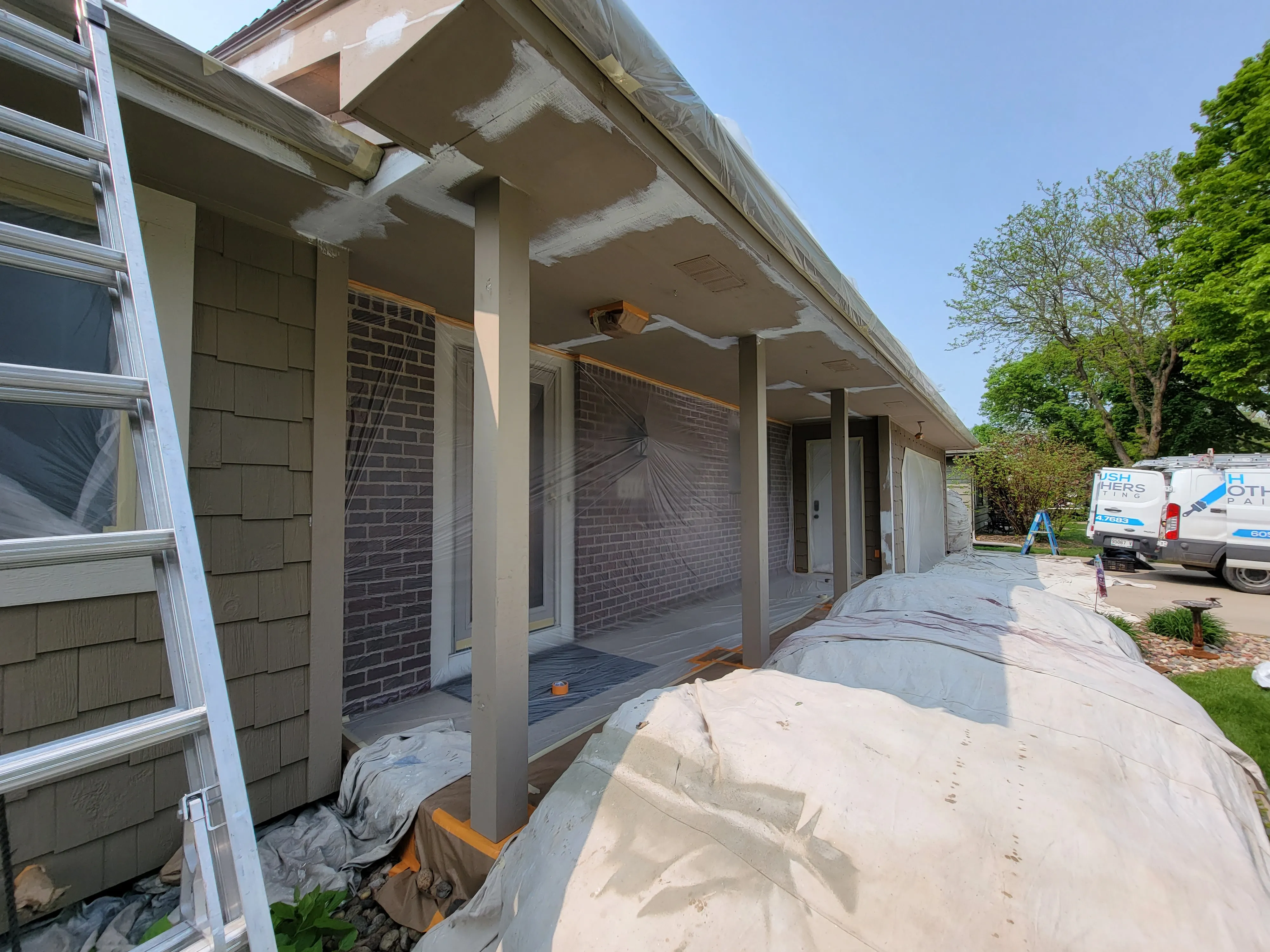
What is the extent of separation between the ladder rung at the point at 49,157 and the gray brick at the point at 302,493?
1.32 m

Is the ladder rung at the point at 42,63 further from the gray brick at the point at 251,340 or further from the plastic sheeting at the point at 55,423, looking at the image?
the gray brick at the point at 251,340

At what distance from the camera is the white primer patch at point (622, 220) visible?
A: 1768 millimetres

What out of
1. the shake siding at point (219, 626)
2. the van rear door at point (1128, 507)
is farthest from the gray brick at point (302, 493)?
the van rear door at point (1128, 507)

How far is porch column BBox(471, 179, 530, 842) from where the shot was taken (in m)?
1.67

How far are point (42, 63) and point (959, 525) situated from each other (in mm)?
14708

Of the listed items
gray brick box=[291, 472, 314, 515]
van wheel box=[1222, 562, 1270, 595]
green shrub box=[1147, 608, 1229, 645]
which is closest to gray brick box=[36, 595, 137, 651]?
gray brick box=[291, 472, 314, 515]

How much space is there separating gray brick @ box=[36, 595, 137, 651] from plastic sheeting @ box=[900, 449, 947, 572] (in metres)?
8.04

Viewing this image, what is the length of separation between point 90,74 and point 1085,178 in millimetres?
19353

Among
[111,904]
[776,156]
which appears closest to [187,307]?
[111,904]

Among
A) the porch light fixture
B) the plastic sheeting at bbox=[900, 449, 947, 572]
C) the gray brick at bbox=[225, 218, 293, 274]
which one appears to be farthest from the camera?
the plastic sheeting at bbox=[900, 449, 947, 572]

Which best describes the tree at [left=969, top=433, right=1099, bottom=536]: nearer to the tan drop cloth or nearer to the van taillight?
the van taillight

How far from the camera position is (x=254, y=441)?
79.3 inches

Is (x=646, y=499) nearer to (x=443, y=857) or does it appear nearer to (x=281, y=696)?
(x=281, y=696)

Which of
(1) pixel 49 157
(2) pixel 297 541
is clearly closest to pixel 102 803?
(2) pixel 297 541
